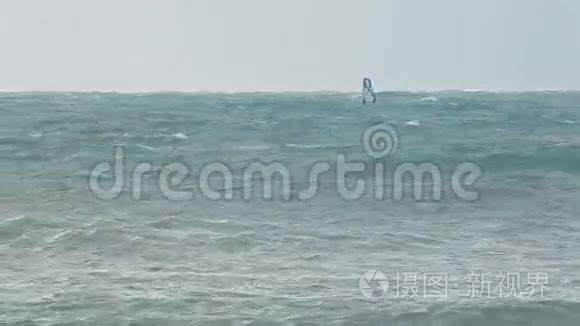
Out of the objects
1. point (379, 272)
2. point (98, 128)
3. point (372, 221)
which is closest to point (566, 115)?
point (98, 128)

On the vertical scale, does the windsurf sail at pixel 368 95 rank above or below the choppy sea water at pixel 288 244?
above

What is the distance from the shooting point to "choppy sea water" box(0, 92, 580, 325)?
13625 millimetres

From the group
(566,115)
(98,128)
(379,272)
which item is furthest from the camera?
(566,115)

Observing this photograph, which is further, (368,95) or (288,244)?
(368,95)

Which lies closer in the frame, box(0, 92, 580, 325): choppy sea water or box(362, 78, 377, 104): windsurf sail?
box(0, 92, 580, 325): choppy sea water

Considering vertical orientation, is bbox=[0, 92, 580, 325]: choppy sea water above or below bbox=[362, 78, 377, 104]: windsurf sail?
below

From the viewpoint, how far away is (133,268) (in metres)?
16.0

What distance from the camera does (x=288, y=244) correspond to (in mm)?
17938

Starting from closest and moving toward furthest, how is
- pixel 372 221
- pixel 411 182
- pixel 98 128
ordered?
pixel 372 221 → pixel 411 182 → pixel 98 128

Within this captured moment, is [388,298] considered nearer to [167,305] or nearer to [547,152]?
[167,305]

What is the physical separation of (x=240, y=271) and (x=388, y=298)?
10.1 ft

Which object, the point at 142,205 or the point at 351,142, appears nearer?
the point at 142,205

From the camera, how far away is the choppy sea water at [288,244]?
536 inches

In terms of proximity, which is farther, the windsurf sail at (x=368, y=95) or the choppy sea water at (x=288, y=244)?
the windsurf sail at (x=368, y=95)
